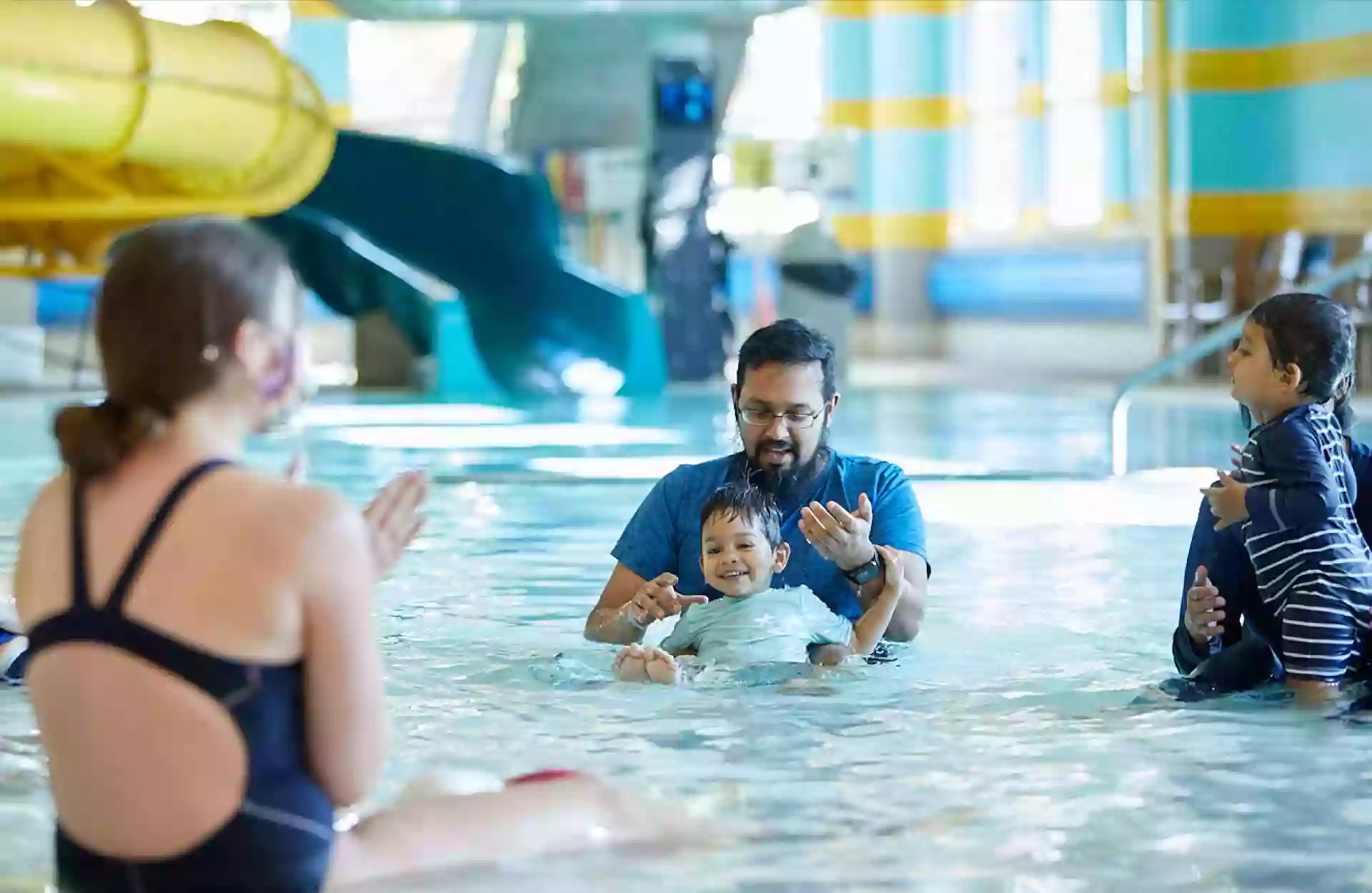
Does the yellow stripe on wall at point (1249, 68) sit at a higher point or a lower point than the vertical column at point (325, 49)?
lower

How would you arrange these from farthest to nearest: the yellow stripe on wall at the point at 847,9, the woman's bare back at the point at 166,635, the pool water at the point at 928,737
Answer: the yellow stripe on wall at the point at 847,9 < the pool water at the point at 928,737 < the woman's bare back at the point at 166,635

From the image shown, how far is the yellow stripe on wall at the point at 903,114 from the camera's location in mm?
21469

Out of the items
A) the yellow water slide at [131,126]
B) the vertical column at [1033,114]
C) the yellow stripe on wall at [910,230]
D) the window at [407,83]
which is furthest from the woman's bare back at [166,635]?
the window at [407,83]

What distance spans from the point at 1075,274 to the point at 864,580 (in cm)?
1440

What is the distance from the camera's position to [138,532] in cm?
187

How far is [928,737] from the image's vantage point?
11.1 feet

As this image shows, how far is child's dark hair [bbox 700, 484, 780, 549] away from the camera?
367 cm

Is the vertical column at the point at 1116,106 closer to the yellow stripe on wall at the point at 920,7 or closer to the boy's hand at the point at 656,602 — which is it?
the yellow stripe on wall at the point at 920,7

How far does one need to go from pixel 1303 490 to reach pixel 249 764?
82.9 inches

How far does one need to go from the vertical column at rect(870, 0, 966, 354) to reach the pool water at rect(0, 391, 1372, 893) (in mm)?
15055

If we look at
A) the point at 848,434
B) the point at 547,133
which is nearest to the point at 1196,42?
the point at 547,133

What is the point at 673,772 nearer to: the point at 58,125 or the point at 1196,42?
the point at 58,125

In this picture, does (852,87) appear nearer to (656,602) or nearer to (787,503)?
(787,503)

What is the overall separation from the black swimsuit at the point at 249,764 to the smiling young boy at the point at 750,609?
174 centimetres
